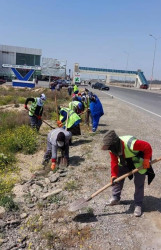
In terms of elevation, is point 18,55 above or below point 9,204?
above

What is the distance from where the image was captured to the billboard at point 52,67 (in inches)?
1262

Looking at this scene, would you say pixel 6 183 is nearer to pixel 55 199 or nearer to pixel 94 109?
pixel 55 199

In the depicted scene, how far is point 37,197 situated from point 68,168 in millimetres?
1371

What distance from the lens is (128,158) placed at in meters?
3.95

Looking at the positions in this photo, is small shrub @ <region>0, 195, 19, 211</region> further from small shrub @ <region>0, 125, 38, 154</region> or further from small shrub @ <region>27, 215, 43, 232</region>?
small shrub @ <region>0, 125, 38, 154</region>

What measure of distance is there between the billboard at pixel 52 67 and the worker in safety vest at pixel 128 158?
29.0 metres

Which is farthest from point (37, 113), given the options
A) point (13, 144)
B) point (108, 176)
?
point (108, 176)

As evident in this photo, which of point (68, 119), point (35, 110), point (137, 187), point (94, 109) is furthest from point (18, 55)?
point (137, 187)

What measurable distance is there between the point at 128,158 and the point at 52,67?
29664mm

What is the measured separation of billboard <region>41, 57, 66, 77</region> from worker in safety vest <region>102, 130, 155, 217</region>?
29.0 metres

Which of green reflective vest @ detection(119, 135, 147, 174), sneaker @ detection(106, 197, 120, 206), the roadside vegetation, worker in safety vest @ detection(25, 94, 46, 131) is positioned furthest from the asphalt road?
green reflective vest @ detection(119, 135, 147, 174)

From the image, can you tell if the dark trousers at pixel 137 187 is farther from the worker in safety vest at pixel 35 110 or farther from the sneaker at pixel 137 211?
the worker in safety vest at pixel 35 110

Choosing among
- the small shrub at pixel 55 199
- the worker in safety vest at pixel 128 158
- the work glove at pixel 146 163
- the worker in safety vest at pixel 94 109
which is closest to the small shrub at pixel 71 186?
the small shrub at pixel 55 199

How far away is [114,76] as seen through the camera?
3000 inches
